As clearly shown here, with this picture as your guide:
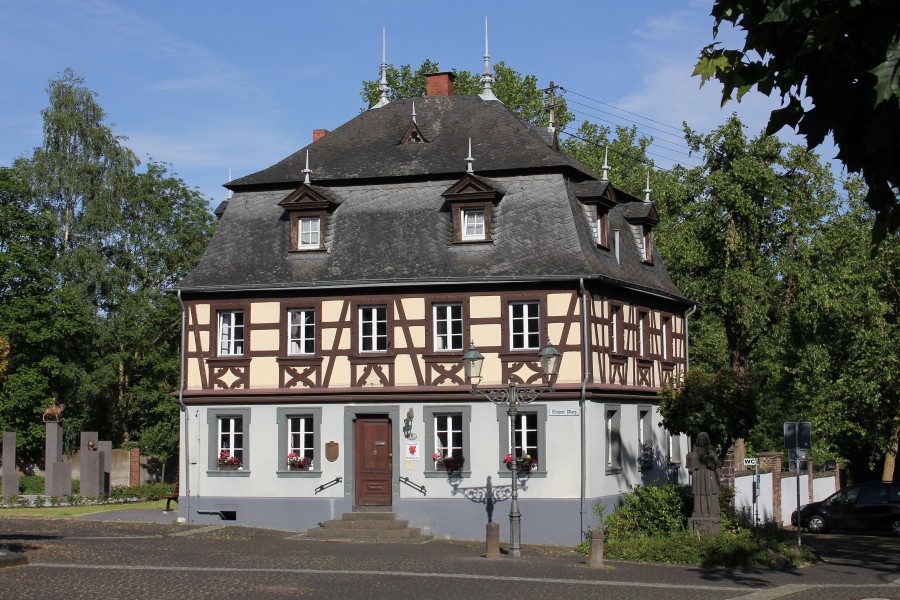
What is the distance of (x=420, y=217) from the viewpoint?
30.2 meters

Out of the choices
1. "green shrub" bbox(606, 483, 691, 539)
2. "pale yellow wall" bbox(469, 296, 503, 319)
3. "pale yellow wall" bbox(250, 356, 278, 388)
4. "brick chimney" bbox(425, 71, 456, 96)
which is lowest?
"green shrub" bbox(606, 483, 691, 539)

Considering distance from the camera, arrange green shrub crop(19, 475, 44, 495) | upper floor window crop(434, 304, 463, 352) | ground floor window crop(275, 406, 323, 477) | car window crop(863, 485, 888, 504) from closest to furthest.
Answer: upper floor window crop(434, 304, 463, 352), ground floor window crop(275, 406, 323, 477), car window crop(863, 485, 888, 504), green shrub crop(19, 475, 44, 495)

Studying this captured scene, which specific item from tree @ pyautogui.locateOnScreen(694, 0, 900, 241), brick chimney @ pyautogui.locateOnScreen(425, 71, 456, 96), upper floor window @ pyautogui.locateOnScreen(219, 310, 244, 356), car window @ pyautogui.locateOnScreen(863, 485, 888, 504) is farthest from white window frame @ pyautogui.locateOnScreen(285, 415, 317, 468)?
tree @ pyautogui.locateOnScreen(694, 0, 900, 241)

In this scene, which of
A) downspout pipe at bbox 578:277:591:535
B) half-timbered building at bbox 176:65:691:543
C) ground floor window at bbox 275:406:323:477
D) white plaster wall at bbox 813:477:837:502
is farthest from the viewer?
white plaster wall at bbox 813:477:837:502

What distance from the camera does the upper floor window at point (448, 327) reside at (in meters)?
28.9

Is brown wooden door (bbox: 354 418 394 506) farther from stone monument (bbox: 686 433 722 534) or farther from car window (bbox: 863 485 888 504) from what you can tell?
car window (bbox: 863 485 888 504)

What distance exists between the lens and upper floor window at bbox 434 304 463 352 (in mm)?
28938

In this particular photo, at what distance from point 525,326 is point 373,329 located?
371 centimetres

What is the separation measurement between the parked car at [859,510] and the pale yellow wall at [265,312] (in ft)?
56.3

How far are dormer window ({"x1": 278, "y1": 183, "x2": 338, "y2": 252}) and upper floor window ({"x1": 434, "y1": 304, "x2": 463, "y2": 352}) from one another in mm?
3607

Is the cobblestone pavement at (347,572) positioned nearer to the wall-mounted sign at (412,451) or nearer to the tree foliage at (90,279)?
the wall-mounted sign at (412,451)

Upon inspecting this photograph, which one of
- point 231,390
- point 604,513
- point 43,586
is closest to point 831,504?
point 604,513

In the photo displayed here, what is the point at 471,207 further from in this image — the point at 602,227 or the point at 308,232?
the point at 308,232

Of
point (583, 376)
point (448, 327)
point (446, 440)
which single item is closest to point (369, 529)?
point (446, 440)
